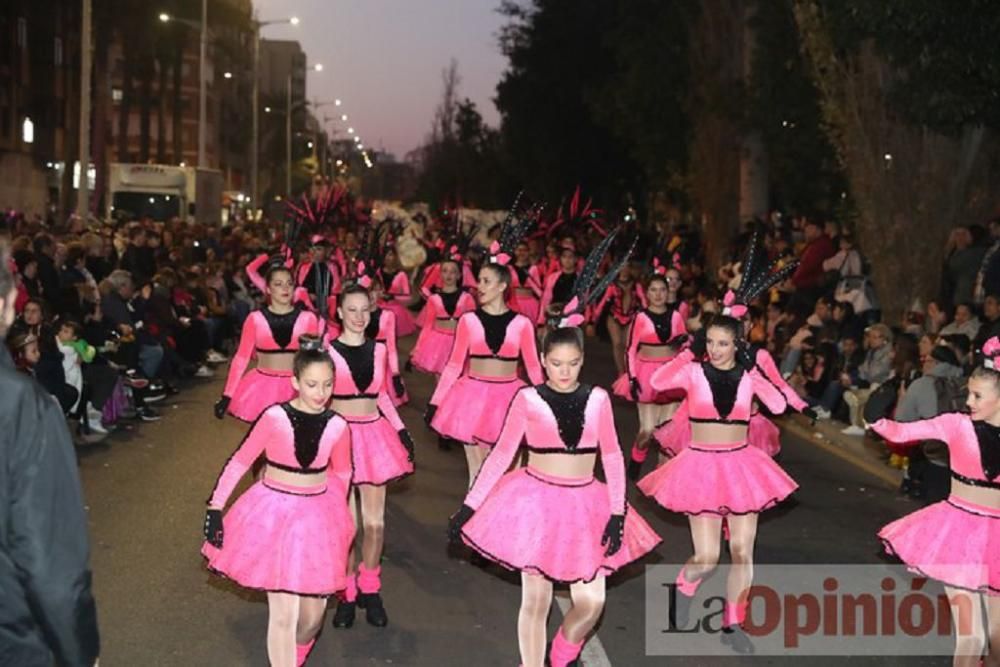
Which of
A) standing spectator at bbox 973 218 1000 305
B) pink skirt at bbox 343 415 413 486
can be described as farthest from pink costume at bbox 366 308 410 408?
standing spectator at bbox 973 218 1000 305

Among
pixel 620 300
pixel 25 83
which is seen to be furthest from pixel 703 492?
pixel 25 83

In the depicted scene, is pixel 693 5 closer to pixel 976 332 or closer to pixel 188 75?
pixel 976 332

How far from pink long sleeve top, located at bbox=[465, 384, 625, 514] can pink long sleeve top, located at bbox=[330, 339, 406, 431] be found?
5.79 ft

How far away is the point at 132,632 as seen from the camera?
8219 millimetres

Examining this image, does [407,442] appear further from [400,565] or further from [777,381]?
[777,381]

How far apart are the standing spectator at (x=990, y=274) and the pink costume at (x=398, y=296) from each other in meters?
6.63

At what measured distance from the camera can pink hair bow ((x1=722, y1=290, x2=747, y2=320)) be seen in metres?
8.98

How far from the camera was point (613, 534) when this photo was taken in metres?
6.99

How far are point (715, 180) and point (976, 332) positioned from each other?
2068 centimetres

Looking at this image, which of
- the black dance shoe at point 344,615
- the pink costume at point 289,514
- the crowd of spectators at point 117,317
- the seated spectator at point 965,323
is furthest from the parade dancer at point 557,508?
the seated spectator at point 965,323

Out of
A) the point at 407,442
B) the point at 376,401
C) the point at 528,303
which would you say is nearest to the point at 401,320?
the point at 528,303

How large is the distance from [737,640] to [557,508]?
1.87 metres

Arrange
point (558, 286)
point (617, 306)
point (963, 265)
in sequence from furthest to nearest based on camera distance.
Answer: point (558, 286)
point (617, 306)
point (963, 265)

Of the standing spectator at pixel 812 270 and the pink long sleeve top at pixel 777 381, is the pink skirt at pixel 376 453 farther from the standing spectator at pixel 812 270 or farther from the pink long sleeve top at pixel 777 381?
the standing spectator at pixel 812 270
